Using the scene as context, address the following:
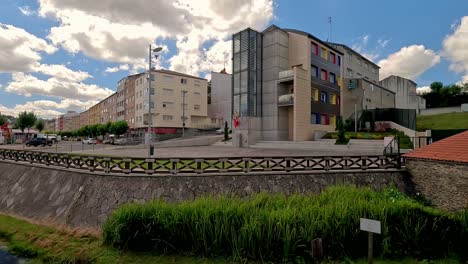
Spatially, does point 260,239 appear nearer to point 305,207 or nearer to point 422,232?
point 305,207

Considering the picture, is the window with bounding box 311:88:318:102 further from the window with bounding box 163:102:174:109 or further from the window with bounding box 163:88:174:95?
the window with bounding box 163:88:174:95

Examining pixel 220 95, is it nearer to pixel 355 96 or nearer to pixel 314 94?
pixel 314 94

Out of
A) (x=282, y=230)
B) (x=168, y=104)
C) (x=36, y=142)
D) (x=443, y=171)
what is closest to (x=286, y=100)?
(x=443, y=171)

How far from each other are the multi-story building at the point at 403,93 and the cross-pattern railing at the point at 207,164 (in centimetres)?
4236

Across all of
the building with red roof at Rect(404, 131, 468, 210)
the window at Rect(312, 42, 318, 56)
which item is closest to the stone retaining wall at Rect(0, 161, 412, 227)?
the building with red roof at Rect(404, 131, 468, 210)

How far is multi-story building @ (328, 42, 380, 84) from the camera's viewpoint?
44656 mm

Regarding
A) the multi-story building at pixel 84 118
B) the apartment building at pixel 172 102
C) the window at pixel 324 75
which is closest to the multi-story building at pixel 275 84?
the window at pixel 324 75

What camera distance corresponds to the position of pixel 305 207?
823 cm

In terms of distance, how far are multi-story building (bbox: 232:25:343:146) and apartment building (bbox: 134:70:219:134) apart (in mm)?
21379

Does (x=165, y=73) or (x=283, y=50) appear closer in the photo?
(x=283, y=50)

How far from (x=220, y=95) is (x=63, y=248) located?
50.6m

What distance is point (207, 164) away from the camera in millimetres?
11867

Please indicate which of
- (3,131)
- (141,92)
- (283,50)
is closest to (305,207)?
(283,50)

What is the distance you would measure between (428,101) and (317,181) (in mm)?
55782
